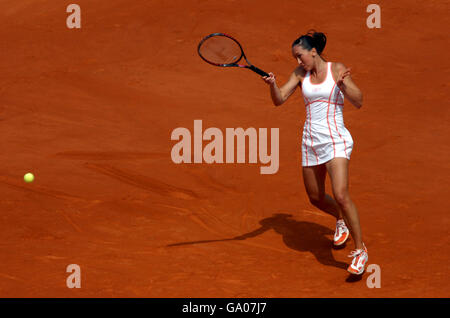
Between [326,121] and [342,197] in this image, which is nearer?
[342,197]

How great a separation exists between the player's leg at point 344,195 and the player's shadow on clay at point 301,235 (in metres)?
0.49

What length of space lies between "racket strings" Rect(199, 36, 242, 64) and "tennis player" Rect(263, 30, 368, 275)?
697 mm

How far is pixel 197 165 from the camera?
28.9 feet

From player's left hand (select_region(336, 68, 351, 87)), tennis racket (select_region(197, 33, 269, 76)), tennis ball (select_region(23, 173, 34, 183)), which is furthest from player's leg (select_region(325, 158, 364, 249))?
tennis ball (select_region(23, 173, 34, 183))

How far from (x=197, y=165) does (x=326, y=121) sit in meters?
3.43

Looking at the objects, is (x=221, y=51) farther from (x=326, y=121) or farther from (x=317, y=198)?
(x=317, y=198)

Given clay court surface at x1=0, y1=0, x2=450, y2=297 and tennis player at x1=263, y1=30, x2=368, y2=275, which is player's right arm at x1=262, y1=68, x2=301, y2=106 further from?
clay court surface at x1=0, y1=0, x2=450, y2=297

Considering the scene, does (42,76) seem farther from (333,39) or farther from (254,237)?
(254,237)

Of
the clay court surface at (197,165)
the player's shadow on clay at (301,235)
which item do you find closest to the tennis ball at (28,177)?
the clay court surface at (197,165)

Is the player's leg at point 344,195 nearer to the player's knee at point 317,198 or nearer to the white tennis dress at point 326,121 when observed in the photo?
the white tennis dress at point 326,121

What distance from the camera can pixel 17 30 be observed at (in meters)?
14.2

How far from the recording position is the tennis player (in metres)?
5.46

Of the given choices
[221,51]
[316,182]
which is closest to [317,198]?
[316,182]

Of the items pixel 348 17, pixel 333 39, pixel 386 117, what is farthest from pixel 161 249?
pixel 348 17
